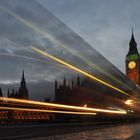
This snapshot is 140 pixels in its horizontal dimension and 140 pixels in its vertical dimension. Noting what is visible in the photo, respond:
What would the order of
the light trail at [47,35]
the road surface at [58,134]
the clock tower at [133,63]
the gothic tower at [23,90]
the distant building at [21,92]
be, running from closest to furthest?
the light trail at [47,35] → the distant building at [21,92] → the gothic tower at [23,90] → the road surface at [58,134] → the clock tower at [133,63]

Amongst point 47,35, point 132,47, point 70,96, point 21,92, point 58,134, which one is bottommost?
point 58,134

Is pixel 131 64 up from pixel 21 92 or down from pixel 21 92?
up

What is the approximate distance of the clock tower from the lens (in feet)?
471

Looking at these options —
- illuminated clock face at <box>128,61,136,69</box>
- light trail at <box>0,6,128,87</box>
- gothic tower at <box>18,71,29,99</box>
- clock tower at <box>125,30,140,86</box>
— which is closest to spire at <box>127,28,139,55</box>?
clock tower at <box>125,30,140,86</box>

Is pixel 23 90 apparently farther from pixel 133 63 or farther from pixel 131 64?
pixel 133 63

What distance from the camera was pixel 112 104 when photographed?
22641 millimetres

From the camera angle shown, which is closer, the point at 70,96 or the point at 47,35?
the point at 47,35

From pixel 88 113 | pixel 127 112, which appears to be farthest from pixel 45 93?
pixel 127 112

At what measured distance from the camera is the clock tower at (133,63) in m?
144

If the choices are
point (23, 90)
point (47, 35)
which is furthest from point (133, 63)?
A: point (23, 90)

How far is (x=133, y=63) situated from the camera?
150500 mm

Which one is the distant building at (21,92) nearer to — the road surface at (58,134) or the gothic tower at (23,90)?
the gothic tower at (23,90)

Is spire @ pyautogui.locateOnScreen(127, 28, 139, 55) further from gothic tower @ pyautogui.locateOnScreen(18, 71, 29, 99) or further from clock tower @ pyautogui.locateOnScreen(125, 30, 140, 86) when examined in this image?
gothic tower @ pyautogui.locateOnScreen(18, 71, 29, 99)

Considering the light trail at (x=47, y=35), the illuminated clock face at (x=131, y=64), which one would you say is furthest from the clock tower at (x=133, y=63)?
the light trail at (x=47, y=35)
